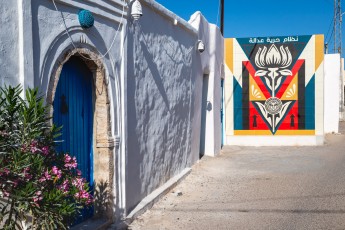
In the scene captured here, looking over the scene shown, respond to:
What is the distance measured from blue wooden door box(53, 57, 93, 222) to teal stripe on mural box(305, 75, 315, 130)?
10562 mm

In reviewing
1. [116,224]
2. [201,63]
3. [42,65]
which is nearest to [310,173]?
[201,63]

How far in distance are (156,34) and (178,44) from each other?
1.42m

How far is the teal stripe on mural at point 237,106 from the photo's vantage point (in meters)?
14.6

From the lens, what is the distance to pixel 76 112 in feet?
→ 16.1

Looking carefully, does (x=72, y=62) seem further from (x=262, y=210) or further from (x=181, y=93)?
(x=181, y=93)

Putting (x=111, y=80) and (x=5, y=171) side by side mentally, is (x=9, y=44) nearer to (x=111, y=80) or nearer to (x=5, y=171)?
(x=5, y=171)

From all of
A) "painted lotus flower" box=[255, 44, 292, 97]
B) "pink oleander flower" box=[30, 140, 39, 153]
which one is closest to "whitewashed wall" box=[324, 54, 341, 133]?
"painted lotus flower" box=[255, 44, 292, 97]

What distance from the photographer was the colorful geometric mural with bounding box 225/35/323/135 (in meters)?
14.2

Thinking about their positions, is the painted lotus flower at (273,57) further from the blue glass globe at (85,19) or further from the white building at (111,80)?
the blue glass globe at (85,19)

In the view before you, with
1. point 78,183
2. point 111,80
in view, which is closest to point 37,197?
point 78,183

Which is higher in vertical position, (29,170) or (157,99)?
(157,99)

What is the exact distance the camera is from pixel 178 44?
27.4 ft

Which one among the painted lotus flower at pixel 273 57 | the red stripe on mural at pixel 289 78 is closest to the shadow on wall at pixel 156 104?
the painted lotus flower at pixel 273 57

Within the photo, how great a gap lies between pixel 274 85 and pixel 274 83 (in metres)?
0.07
